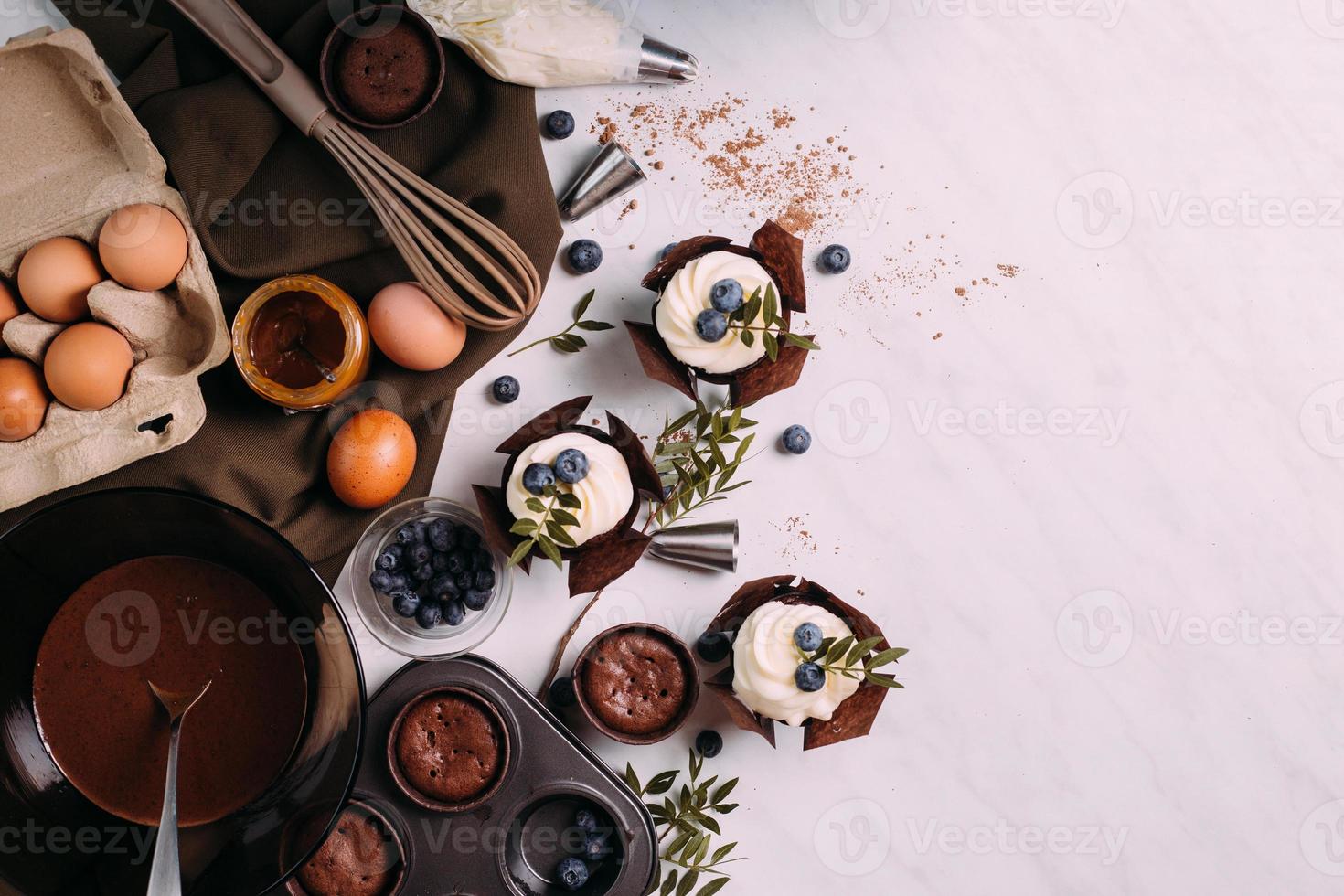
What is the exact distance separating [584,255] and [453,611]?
2.18ft

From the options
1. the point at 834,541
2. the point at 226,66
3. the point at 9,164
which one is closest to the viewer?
the point at 9,164

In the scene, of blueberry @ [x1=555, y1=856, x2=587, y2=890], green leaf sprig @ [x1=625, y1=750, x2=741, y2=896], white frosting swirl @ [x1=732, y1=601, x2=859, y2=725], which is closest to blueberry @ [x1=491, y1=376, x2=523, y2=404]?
white frosting swirl @ [x1=732, y1=601, x2=859, y2=725]

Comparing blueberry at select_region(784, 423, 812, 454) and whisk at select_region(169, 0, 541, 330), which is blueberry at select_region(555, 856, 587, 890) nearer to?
blueberry at select_region(784, 423, 812, 454)

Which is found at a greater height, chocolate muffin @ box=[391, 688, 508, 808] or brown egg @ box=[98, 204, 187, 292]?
brown egg @ box=[98, 204, 187, 292]

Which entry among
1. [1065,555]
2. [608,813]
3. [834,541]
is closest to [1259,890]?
[1065,555]

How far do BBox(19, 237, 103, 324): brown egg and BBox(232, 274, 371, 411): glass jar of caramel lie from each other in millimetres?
236

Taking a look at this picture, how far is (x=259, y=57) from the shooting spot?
5.24 ft

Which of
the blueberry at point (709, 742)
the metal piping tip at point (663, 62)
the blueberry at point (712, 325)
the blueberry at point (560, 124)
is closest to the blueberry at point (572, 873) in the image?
the blueberry at point (709, 742)

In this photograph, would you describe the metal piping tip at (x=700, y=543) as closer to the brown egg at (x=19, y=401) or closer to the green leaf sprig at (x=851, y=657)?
the green leaf sprig at (x=851, y=657)

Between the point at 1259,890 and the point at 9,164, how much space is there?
2561mm

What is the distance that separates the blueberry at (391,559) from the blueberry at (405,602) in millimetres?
41

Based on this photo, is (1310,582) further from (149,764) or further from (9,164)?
(9,164)

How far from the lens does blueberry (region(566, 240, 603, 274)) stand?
5.69ft

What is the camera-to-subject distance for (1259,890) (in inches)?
72.9
